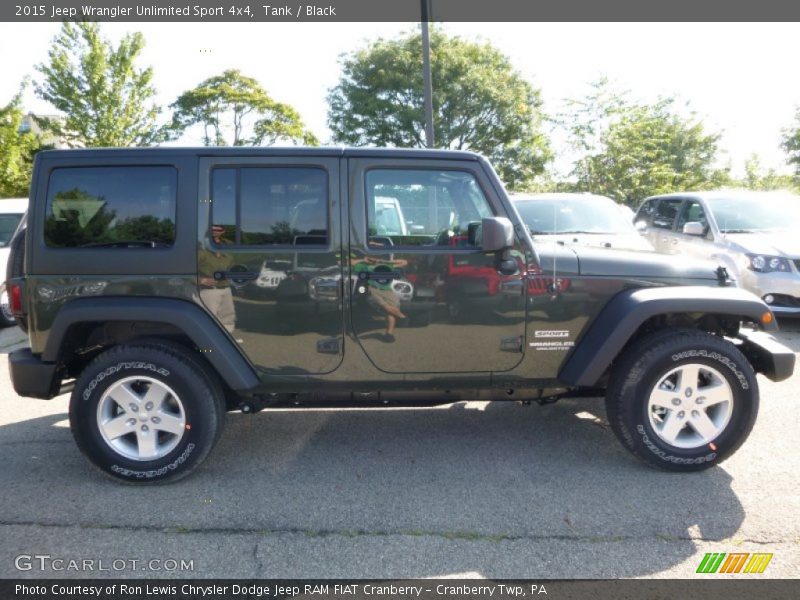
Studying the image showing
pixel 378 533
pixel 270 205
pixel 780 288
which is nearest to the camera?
pixel 378 533

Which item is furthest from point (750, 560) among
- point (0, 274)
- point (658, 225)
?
point (0, 274)

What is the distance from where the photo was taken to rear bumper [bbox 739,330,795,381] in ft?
11.8

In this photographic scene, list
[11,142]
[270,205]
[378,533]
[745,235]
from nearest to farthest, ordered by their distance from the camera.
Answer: [378,533]
[270,205]
[745,235]
[11,142]

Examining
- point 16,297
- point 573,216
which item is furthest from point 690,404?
point 573,216

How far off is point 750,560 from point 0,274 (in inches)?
366

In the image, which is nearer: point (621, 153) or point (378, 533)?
point (378, 533)

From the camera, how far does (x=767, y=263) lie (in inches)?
283

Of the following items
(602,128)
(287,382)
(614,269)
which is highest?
(602,128)

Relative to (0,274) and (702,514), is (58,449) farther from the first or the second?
(0,274)

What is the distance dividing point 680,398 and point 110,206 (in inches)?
138

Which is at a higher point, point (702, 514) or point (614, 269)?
point (614, 269)

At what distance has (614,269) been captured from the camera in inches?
139
